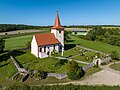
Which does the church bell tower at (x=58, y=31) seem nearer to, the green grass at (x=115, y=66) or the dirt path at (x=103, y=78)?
the green grass at (x=115, y=66)

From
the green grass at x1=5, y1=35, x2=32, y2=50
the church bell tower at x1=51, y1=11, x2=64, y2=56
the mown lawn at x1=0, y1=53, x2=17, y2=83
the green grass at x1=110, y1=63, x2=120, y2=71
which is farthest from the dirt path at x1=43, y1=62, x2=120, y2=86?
the green grass at x1=5, y1=35, x2=32, y2=50

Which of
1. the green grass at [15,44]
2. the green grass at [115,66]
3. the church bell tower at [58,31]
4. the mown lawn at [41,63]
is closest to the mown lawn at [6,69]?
the mown lawn at [41,63]

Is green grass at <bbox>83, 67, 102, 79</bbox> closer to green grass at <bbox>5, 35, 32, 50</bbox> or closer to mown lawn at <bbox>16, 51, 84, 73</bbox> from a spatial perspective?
mown lawn at <bbox>16, 51, 84, 73</bbox>

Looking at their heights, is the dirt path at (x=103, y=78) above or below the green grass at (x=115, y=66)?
above

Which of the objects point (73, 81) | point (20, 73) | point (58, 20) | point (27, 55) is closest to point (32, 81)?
point (20, 73)

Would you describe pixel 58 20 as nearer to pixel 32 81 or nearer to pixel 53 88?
pixel 32 81

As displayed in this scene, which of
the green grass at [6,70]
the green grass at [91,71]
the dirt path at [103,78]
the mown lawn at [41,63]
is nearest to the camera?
the dirt path at [103,78]

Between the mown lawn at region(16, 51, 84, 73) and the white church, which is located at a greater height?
the white church

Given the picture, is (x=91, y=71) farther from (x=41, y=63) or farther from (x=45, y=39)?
(x=45, y=39)
